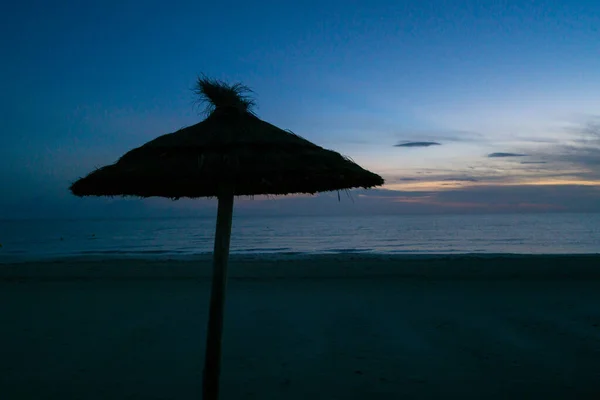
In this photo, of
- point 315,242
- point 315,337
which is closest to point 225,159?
point 315,337

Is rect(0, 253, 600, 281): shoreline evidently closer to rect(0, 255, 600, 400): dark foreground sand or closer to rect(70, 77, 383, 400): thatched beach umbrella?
rect(0, 255, 600, 400): dark foreground sand

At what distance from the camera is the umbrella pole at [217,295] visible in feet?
9.95

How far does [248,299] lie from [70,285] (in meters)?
4.94

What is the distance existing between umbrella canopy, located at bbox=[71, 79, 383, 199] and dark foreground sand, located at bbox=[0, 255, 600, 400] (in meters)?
2.53

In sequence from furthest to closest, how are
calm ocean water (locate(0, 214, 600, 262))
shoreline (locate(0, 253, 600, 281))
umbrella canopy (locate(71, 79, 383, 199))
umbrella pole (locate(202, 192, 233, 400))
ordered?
calm ocean water (locate(0, 214, 600, 262)) < shoreline (locate(0, 253, 600, 281)) < umbrella pole (locate(202, 192, 233, 400)) < umbrella canopy (locate(71, 79, 383, 199))

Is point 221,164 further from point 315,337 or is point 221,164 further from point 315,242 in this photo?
point 315,242

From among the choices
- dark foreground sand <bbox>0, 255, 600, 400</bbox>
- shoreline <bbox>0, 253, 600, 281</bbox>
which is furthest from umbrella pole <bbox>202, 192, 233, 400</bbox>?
shoreline <bbox>0, 253, 600, 281</bbox>

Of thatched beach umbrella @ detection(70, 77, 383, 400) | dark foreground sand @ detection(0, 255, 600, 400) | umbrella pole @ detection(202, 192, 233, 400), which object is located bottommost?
dark foreground sand @ detection(0, 255, 600, 400)

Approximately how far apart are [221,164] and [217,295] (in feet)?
3.18

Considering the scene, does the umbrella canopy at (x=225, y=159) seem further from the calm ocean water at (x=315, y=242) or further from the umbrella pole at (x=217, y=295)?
the calm ocean water at (x=315, y=242)

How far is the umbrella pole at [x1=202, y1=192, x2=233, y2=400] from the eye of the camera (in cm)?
303

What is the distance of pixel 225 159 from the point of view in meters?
2.71

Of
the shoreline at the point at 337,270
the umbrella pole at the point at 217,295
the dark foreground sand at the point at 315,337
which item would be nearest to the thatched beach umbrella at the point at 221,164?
the umbrella pole at the point at 217,295

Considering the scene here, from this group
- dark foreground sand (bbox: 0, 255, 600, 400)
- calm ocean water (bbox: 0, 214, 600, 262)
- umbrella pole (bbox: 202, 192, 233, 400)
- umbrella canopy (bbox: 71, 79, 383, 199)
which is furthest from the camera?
calm ocean water (bbox: 0, 214, 600, 262)
